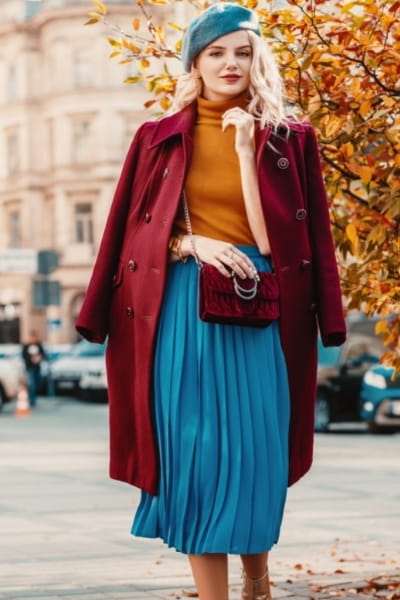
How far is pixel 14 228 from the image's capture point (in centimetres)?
6450

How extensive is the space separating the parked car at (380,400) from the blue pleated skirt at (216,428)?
15.5 metres

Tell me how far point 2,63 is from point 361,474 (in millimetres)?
53711

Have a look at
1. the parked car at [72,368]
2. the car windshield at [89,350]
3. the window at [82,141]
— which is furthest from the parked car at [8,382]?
the window at [82,141]

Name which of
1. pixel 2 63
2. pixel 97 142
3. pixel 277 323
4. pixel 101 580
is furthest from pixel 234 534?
pixel 2 63

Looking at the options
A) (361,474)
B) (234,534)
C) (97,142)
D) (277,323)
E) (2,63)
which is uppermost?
(2,63)

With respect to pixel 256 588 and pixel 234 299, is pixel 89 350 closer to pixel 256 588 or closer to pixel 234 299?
pixel 256 588

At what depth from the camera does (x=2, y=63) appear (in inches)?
2539

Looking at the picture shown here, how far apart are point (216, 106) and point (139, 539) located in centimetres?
424

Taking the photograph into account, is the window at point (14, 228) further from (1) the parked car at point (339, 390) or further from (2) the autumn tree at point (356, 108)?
(2) the autumn tree at point (356, 108)

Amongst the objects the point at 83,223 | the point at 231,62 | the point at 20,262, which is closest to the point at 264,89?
the point at 231,62

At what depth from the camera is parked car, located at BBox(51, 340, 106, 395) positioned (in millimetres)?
32781

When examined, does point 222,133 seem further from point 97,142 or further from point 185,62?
point 97,142

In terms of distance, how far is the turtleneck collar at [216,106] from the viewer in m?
4.41

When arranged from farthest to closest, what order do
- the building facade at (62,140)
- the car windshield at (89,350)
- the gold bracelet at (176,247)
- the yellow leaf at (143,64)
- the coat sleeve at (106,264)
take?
1. the building facade at (62,140)
2. the car windshield at (89,350)
3. the yellow leaf at (143,64)
4. the coat sleeve at (106,264)
5. the gold bracelet at (176,247)
